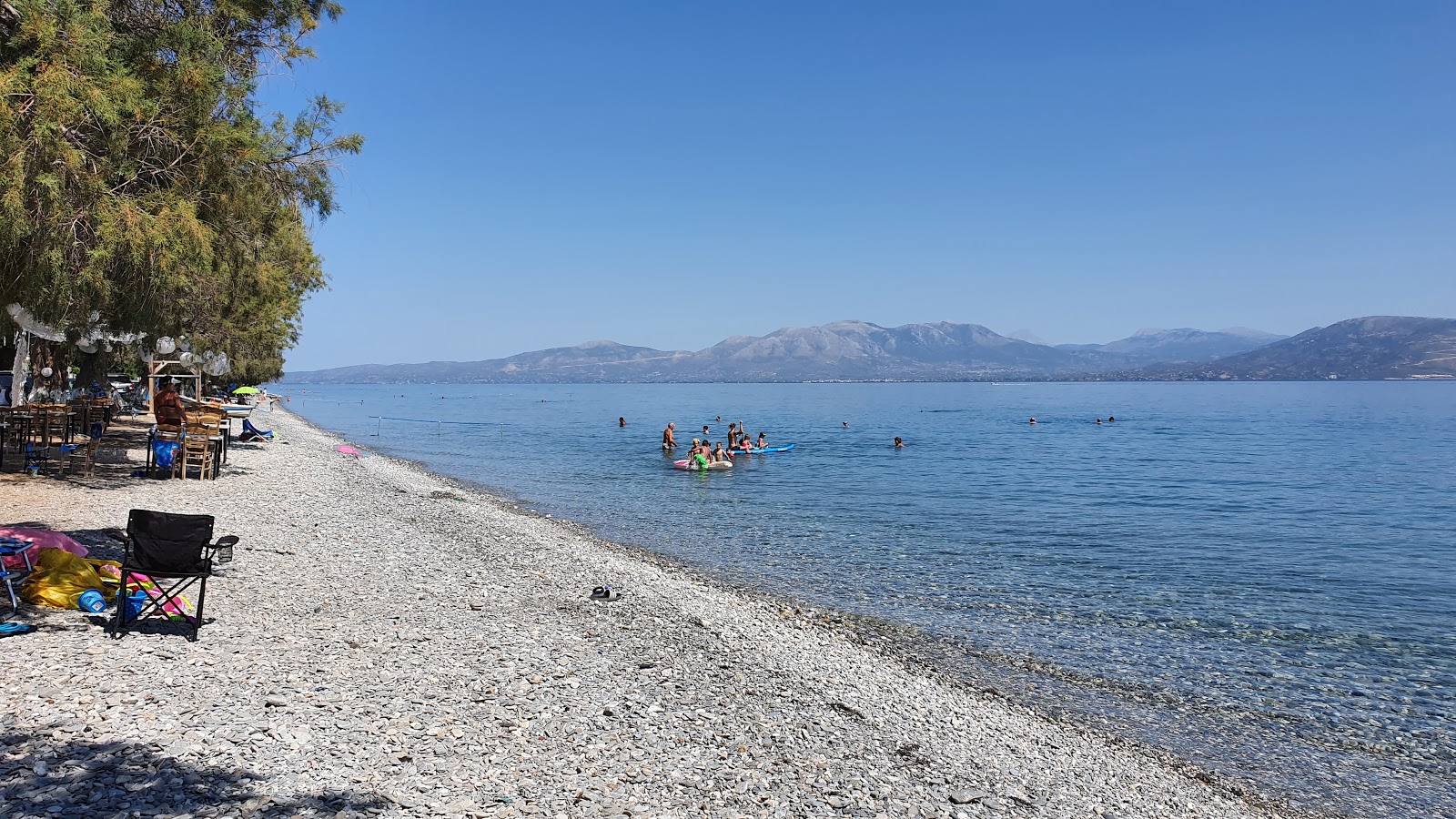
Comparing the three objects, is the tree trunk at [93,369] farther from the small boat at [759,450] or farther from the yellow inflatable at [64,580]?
the yellow inflatable at [64,580]

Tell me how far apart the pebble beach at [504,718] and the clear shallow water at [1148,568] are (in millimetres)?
1417

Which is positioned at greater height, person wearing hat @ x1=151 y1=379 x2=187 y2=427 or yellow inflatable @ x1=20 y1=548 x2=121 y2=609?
person wearing hat @ x1=151 y1=379 x2=187 y2=427

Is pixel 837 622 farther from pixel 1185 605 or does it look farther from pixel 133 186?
pixel 133 186

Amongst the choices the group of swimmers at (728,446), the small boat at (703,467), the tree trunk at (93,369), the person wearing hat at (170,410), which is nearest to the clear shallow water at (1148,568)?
the small boat at (703,467)

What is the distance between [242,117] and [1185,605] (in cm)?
1441

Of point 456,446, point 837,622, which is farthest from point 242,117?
point 456,446

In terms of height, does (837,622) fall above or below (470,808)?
below

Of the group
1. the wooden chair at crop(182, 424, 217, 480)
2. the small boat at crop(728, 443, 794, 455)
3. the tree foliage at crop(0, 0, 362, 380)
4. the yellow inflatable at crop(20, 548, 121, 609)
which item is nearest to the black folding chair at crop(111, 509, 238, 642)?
the yellow inflatable at crop(20, 548, 121, 609)

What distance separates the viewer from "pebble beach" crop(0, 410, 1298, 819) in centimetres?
521

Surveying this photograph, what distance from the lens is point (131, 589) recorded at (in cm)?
763

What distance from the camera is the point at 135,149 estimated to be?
24.6ft

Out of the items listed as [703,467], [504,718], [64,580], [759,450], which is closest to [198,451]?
[64,580]

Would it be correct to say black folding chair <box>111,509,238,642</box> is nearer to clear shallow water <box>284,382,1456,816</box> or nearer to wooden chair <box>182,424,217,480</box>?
clear shallow water <box>284,382,1456,816</box>

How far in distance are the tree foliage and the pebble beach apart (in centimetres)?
308
